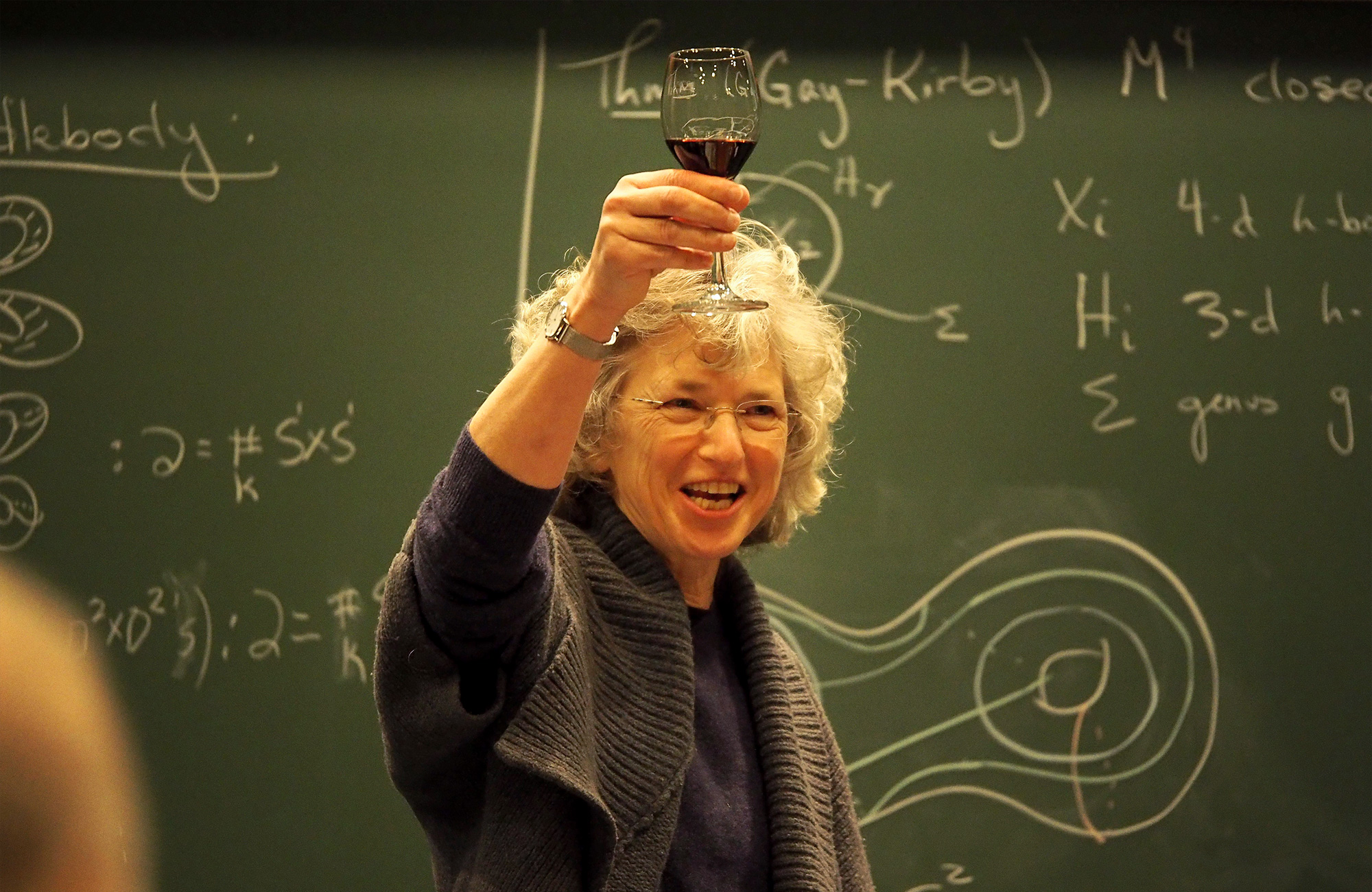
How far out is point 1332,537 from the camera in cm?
257

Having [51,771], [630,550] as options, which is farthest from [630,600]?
[51,771]

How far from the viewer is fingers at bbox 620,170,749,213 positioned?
115 cm

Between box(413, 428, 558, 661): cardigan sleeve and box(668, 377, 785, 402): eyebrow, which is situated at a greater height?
box(668, 377, 785, 402): eyebrow

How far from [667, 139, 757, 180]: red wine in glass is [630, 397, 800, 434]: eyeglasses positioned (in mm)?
347

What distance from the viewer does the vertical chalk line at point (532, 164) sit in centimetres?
250

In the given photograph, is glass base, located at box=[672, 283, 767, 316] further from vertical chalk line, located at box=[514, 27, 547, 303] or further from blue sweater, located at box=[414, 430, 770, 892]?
vertical chalk line, located at box=[514, 27, 547, 303]

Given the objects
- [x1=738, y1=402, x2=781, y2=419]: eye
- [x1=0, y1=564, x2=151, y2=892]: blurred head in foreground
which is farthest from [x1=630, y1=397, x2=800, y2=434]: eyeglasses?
[x1=0, y1=564, x2=151, y2=892]: blurred head in foreground

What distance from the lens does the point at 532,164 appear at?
2504 millimetres

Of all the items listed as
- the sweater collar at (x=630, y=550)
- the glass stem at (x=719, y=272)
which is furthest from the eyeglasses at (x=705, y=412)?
the glass stem at (x=719, y=272)

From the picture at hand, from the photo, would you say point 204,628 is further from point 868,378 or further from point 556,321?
point 556,321

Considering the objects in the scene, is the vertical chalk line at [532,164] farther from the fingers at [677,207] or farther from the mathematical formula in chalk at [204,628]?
the fingers at [677,207]

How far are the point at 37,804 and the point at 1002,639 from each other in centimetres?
202

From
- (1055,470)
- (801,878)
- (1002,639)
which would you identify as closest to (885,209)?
(1055,470)

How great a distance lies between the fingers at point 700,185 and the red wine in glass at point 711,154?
0.14 ft
